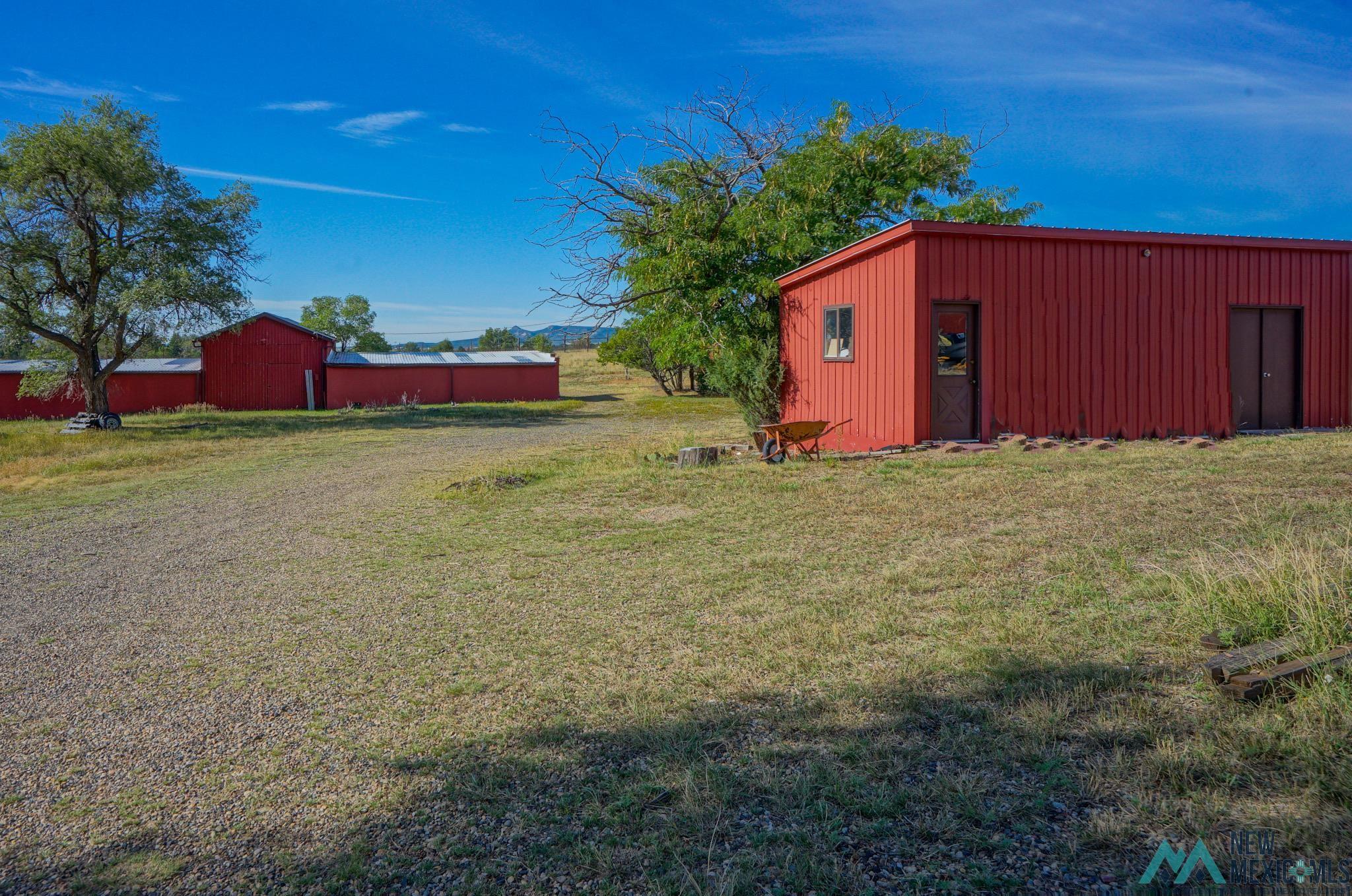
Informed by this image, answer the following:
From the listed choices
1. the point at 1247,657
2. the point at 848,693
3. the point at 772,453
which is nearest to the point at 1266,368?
the point at 772,453

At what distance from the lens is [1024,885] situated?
258 centimetres

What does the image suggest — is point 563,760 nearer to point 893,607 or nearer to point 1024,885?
point 1024,885

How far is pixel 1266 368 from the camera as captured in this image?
43.4 feet

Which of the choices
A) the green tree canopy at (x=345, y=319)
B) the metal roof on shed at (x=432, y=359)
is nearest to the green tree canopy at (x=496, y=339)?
the green tree canopy at (x=345, y=319)

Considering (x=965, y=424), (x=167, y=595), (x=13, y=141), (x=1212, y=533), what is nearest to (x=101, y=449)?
(x=13, y=141)

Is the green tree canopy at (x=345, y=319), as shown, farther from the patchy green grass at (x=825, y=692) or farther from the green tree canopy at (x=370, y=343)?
the patchy green grass at (x=825, y=692)

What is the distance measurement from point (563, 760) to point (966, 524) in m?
4.72

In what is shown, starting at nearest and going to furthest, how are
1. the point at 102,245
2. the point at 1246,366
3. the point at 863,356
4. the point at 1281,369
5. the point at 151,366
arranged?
the point at 863,356 < the point at 1246,366 < the point at 1281,369 < the point at 102,245 < the point at 151,366

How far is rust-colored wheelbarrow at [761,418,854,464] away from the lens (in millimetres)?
11750

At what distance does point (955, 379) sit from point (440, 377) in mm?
30851

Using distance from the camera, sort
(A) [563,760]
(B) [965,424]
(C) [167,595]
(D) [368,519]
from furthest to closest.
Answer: (B) [965,424] < (D) [368,519] < (C) [167,595] < (A) [563,760]

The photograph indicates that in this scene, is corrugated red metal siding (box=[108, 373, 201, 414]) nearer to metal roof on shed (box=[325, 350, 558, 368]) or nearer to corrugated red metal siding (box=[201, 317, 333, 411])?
corrugated red metal siding (box=[201, 317, 333, 411])

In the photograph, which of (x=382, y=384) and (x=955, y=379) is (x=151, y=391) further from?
(x=955, y=379)

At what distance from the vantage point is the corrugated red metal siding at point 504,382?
39594mm
